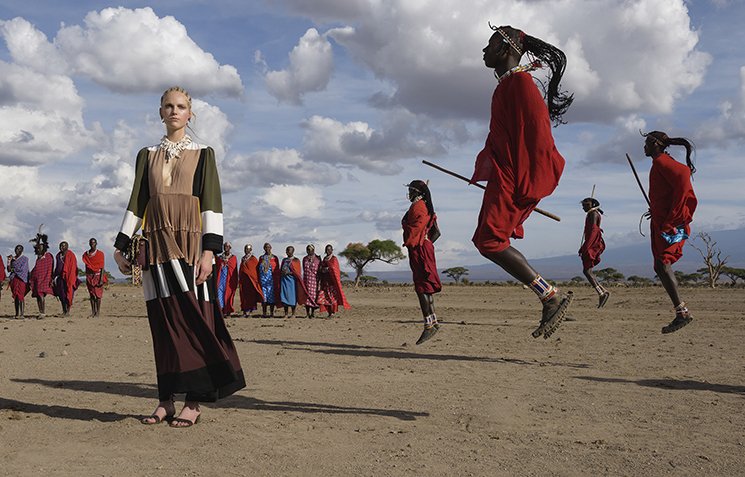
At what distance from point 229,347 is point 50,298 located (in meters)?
30.1

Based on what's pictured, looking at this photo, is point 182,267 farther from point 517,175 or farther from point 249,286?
point 249,286

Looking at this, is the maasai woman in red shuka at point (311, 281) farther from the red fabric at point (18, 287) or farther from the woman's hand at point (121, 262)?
the woman's hand at point (121, 262)

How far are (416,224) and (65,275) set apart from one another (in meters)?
12.1

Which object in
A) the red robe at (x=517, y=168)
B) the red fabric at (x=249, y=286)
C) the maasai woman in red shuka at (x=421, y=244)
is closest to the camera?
the red robe at (x=517, y=168)

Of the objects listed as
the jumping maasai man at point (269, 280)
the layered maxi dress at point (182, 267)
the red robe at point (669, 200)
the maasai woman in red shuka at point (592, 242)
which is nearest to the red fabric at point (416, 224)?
the red robe at point (669, 200)

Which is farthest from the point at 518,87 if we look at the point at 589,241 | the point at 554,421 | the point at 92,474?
the point at 589,241

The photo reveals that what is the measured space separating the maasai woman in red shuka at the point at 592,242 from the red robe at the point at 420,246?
763 centimetres

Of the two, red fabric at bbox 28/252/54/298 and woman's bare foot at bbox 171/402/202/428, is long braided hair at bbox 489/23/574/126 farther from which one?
red fabric at bbox 28/252/54/298

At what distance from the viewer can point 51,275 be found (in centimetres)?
1969

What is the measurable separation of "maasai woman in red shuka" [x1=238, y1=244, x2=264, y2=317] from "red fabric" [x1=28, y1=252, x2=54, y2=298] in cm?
464

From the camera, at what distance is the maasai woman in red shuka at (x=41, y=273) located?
19.4m

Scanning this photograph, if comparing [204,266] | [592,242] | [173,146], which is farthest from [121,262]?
[592,242]

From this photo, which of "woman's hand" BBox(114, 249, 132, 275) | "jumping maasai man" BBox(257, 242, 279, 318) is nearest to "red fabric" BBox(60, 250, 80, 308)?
"jumping maasai man" BBox(257, 242, 279, 318)

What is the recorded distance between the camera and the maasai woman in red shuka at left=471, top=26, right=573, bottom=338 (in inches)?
210
